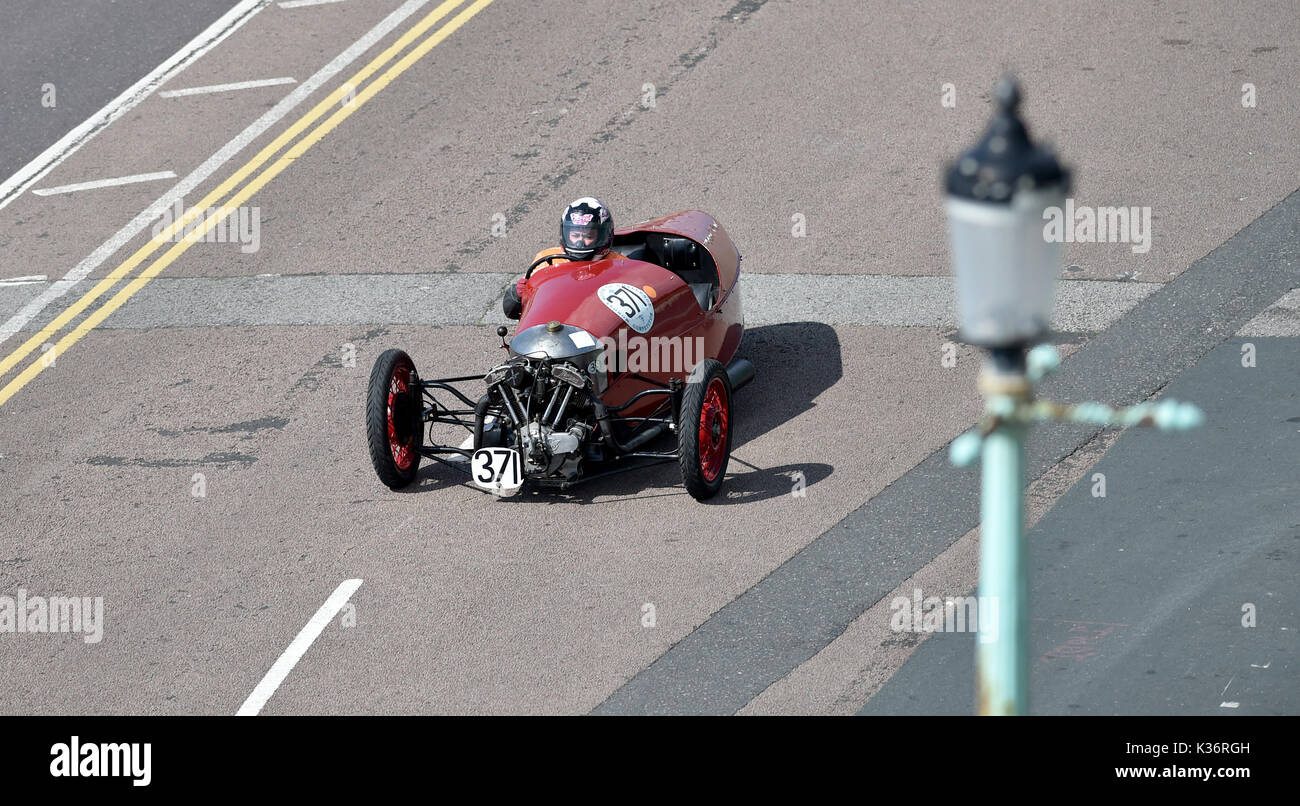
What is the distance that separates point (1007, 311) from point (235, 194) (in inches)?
506

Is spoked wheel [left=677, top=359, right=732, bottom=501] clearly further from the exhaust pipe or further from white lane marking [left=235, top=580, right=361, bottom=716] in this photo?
white lane marking [left=235, top=580, right=361, bottom=716]

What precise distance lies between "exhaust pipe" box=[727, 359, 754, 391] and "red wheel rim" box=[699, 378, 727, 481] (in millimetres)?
1033

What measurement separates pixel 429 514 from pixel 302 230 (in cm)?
530

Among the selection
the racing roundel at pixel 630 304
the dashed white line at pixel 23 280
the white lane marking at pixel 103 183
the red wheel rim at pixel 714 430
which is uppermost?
the white lane marking at pixel 103 183

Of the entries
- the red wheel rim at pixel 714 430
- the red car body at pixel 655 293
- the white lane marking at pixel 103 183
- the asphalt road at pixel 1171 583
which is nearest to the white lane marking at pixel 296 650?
the red car body at pixel 655 293

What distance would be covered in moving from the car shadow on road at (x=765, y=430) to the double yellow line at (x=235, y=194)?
14.5 feet

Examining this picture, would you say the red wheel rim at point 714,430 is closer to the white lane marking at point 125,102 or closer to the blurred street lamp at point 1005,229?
the blurred street lamp at point 1005,229

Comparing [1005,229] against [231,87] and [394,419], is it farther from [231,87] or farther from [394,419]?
[231,87]

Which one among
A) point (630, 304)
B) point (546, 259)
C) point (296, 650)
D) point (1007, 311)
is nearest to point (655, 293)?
point (630, 304)

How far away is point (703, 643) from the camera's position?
9.80m

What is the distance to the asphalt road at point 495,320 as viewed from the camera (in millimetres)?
10047

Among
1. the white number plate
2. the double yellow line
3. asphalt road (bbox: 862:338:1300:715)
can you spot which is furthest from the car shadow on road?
the double yellow line

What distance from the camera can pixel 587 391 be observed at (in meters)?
11.2

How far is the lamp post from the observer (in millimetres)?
4648
